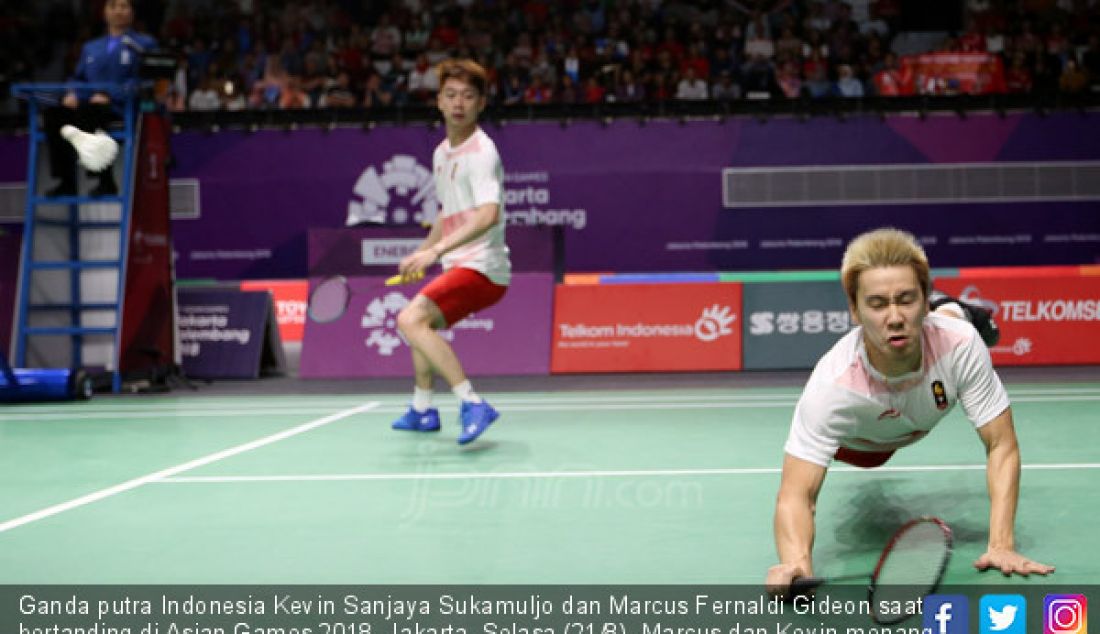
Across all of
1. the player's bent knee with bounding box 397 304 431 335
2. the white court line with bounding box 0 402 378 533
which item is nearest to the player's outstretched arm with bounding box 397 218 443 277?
the player's bent knee with bounding box 397 304 431 335

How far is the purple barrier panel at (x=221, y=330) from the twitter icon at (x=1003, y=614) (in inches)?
338

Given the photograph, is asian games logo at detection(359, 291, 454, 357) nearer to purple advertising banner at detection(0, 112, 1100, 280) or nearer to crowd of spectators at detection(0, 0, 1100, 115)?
purple advertising banner at detection(0, 112, 1100, 280)

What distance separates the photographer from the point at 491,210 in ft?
19.3

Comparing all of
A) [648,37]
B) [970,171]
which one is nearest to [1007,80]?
[970,171]

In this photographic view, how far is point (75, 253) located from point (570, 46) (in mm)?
10898

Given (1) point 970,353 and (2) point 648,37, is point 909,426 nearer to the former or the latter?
(1) point 970,353

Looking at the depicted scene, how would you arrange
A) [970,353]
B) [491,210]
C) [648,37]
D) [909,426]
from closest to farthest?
1. [970,353]
2. [909,426]
3. [491,210]
4. [648,37]

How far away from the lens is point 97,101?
29.7ft

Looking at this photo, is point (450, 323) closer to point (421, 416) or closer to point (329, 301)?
point (421, 416)

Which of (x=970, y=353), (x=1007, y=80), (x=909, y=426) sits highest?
(x=1007, y=80)

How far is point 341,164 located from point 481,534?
13.6 meters

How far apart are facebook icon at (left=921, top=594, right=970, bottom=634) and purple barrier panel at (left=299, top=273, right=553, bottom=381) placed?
783 centimetres

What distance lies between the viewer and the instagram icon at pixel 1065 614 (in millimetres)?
2672

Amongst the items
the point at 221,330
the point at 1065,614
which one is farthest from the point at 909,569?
the point at 221,330
